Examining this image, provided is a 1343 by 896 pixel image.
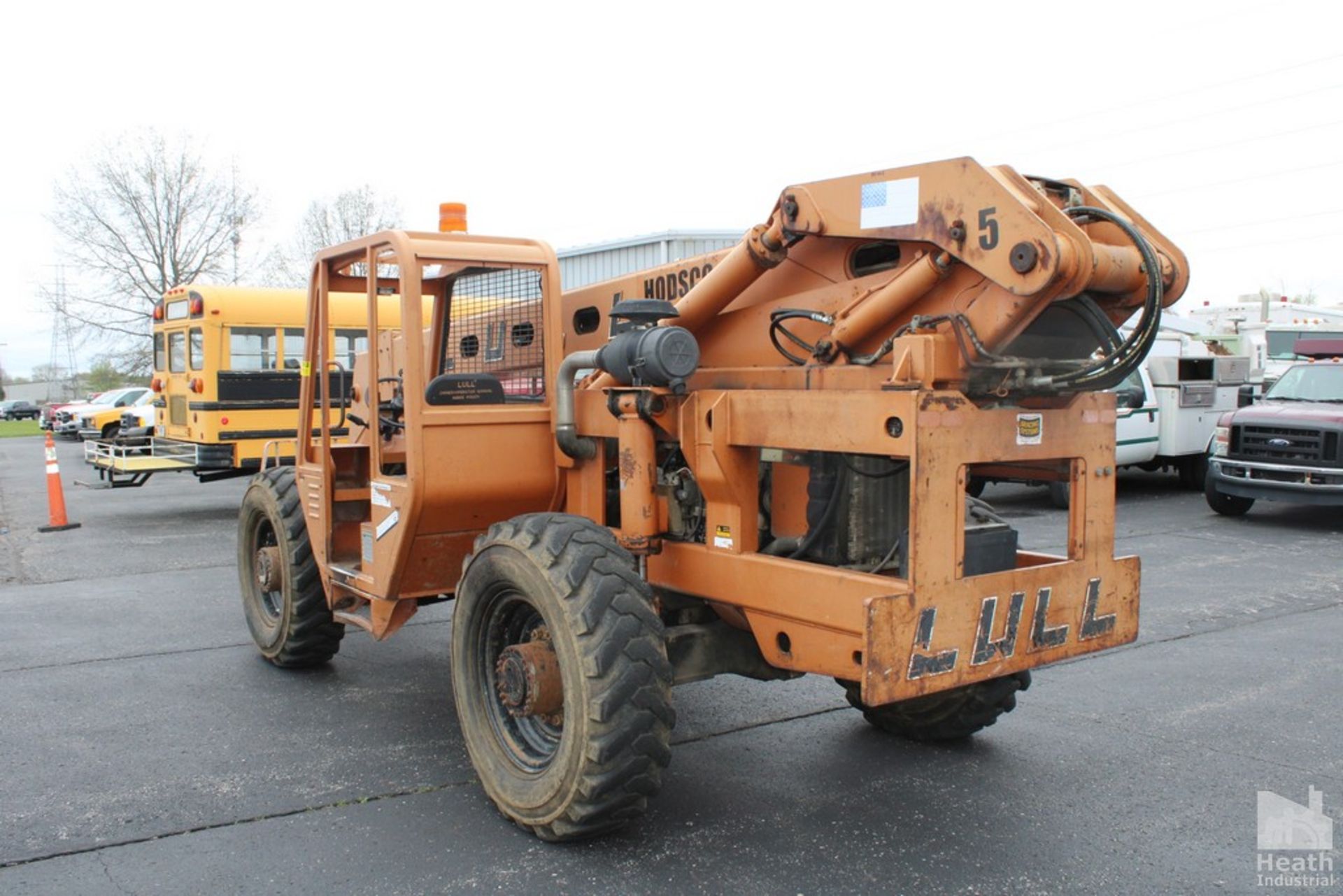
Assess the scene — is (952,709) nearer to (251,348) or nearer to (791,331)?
(791,331)

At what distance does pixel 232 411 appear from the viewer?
14.9 m

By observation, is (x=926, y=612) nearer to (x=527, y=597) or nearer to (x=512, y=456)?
(x=527, y=597)

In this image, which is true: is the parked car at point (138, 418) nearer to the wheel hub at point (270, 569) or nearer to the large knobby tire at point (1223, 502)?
the wheel hub at point (270, 569)

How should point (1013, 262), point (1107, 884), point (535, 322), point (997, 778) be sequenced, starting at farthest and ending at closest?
1. point (535, 322)
2. point (997, 778)
3. point (1107, 884)
4. point (1013, 262)

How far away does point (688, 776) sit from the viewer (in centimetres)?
505

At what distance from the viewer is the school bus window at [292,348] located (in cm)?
1541

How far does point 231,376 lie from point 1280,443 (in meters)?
12.7

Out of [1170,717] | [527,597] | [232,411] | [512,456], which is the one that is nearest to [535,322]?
[512,456]

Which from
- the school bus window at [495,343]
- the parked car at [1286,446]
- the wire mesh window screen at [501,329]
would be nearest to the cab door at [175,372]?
the wire mesh window screen at [501,329]

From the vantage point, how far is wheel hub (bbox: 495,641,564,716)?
4.41m

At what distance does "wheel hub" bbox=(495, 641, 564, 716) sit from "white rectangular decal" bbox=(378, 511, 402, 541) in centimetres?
106

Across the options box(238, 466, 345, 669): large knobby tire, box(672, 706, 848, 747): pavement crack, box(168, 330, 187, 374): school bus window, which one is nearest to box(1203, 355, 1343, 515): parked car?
box(672, 706, 848, 747): pavement crack

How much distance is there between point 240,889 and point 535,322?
9.16 ft

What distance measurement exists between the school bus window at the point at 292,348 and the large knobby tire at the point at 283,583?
864cm
